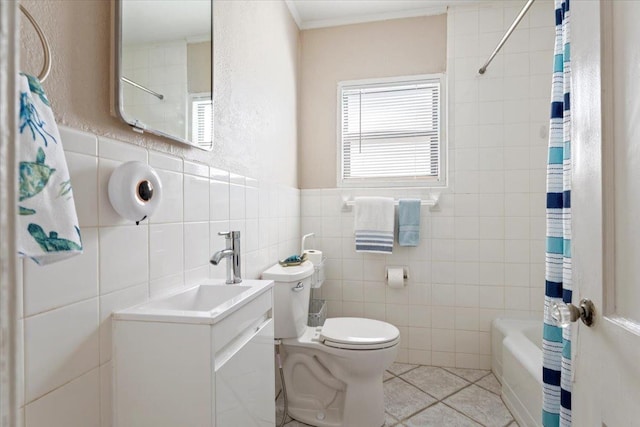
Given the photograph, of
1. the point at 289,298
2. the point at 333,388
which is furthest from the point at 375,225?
the point at 333,388

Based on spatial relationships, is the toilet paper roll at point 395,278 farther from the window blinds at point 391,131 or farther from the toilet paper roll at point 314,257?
the window blinds at point 391,131

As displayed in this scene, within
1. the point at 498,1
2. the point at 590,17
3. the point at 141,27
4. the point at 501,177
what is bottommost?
the point at 501,177

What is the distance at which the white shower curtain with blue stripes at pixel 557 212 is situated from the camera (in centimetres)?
98

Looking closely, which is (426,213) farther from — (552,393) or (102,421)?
(102,421)

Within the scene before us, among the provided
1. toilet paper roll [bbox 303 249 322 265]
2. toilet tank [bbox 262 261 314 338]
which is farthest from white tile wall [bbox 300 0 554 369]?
toilet tank [bbox 262 261 314 338]

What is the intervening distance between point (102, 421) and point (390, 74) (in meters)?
2.47

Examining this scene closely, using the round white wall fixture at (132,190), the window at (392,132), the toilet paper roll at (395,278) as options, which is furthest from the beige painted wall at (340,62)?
the round white wall fixture at (132,190)

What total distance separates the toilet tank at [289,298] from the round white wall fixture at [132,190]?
87cm

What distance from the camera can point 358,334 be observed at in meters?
1.75

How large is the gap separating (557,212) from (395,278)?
1.32 m

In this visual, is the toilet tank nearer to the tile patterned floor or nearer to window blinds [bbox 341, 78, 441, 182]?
the tile patterned floor

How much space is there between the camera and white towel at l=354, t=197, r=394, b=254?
90.4 inches

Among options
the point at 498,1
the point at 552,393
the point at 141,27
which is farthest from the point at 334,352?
the point at 498,1

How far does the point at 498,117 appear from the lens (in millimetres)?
2281
